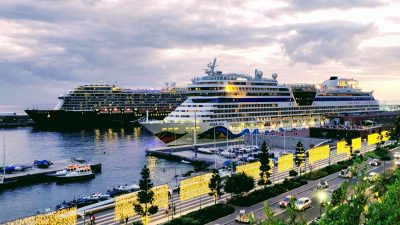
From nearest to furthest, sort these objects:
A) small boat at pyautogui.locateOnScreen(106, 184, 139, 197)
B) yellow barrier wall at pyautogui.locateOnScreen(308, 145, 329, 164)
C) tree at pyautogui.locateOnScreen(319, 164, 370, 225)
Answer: tree at pyautogui.locateOnScreen(319, 164, 370, 225), small boat at pyautogui.locateOnScreen(106, 184, 139, 197), yellow barrier wall at pyautogui.locateOnScreen(308, 145, 329, 164)

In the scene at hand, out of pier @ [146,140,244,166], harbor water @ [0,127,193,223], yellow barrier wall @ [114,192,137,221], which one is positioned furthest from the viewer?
pier @ [146,140,244,166]

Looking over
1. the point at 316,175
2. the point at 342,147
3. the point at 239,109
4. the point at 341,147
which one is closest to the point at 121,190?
the point at 316,175

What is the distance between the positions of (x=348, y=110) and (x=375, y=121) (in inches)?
530

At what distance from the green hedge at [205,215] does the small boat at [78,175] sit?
28.5 metres

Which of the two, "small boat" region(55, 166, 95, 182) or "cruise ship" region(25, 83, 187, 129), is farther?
"cruise ship" region(25, 83, 187, 129)

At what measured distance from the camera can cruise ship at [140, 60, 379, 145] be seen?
256ft

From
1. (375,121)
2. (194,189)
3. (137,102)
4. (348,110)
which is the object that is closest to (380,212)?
(194,189)

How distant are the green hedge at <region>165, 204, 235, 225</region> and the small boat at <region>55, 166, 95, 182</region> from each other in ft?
93.5

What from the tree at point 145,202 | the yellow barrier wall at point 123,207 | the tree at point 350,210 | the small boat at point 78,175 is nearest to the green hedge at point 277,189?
the tree at point 145,202

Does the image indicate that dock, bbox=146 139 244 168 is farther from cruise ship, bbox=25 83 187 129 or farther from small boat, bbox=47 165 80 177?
cruise ship, bbox=25 83 187 129

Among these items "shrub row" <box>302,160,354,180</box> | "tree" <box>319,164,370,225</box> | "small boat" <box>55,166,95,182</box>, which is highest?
"tree" <box>319,164,370,225</box>

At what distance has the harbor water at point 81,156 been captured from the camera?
45481 mm

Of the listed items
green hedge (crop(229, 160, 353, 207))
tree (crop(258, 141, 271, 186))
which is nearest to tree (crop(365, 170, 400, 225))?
green hedge (crop(229, 160, 353, 207))

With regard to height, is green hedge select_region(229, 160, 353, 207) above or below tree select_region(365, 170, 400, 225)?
below
